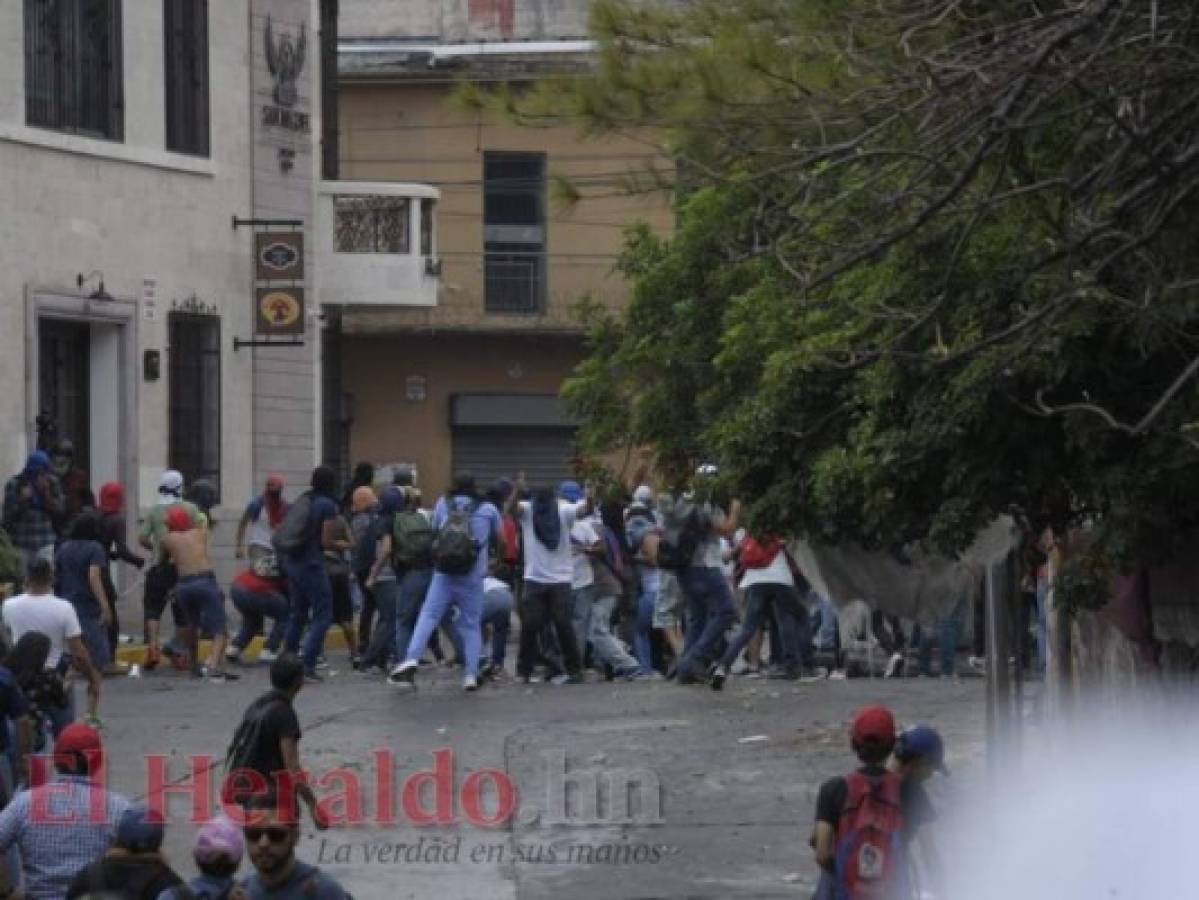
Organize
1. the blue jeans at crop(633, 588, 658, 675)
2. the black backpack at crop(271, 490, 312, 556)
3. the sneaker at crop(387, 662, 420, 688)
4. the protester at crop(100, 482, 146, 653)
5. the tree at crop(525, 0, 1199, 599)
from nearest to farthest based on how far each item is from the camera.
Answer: the tree at crop(525, 0, 1199, 599)
the sneaker at crop(387, 662, 420, 688)
the black backpack at crop(271, 490, 312, 556)
the protester at crop(100, 482, 146, 653)
the blue jeans at crop(633, 588, 658, 675)

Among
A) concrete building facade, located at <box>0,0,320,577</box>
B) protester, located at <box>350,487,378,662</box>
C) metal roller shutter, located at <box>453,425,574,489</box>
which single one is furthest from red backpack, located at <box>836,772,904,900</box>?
metal roller shutter, located at <box>453,425,574,489</box>

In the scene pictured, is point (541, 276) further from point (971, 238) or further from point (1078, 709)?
point (971, 238)

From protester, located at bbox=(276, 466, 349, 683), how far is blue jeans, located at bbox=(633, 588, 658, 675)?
2963 mm

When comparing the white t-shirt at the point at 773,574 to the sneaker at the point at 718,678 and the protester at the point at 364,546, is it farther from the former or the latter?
the protester at the point at 364,546

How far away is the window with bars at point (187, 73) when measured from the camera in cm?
2975

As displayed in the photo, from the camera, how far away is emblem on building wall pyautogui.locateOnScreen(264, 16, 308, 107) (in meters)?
31.2

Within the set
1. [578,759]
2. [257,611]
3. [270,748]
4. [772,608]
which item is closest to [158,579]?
[257,611]

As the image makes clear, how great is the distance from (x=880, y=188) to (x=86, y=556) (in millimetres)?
10399

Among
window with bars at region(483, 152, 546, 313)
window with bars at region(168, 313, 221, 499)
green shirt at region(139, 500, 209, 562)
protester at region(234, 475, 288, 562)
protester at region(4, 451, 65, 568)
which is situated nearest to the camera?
green shirt at region(139, 500, 209, 562)

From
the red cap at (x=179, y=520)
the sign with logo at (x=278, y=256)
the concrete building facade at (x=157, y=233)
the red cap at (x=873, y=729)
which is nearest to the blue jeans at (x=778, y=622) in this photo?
the red cap at (x=179, y=520)

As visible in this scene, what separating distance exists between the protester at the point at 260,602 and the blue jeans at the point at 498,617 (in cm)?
166

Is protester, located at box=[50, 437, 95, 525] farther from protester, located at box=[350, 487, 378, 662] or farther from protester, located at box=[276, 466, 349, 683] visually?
protester, located at box=[350, 487, 378, 662]

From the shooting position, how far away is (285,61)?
31531 millimetres

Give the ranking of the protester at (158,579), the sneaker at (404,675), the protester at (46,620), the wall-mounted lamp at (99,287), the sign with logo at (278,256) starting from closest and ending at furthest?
the protester at (46,620)
the sneaker at (404,675)
the protester at (158,579)
the wall-mounted lamp at (99,287)
the sign with logo at (278,256)
